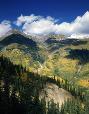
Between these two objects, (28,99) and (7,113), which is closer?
(7,113)

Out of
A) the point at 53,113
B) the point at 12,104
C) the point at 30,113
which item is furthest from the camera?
the point at 53,113

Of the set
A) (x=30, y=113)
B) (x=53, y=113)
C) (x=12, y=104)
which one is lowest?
(x=53, y=113)

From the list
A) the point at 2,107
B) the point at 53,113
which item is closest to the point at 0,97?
the point at 2,107

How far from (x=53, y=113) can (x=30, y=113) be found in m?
74.2

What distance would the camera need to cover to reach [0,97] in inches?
3206

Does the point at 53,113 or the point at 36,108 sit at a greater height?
the point at 36,108

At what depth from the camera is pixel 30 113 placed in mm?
121000

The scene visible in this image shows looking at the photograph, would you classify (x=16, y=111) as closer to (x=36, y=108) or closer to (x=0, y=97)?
(x=0, y=97)

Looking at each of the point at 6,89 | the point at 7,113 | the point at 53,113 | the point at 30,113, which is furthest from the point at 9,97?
the point at 53,113

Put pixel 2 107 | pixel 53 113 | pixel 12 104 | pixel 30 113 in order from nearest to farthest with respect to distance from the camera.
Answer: pixel 2 107
pixel 12 104
pixel 30 113
pixel 53 113

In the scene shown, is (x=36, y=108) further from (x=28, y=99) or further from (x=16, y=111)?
(x=16, y=111)

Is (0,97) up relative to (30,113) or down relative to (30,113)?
up

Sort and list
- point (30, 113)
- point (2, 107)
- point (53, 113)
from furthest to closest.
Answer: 1. point (53, 113)
2. point (30, 113)
3. point (2, 107)

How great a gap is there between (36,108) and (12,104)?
43488mm
